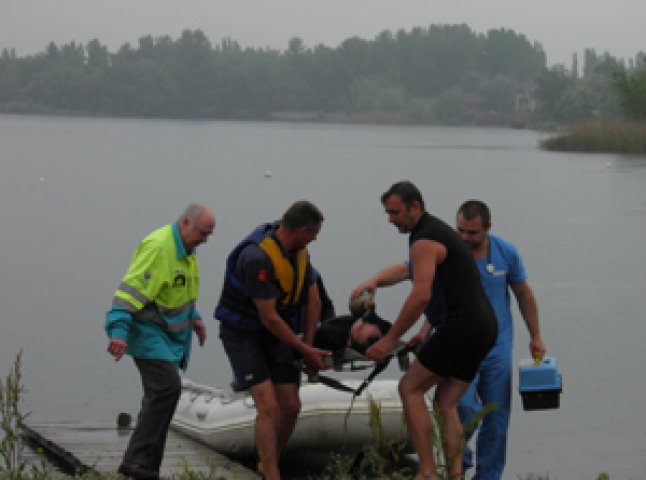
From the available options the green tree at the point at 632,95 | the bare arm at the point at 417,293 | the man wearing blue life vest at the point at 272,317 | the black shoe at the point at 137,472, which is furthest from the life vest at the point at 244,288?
the green tree at the point at 632,95

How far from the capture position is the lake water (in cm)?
1041

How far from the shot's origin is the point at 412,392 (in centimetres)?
596

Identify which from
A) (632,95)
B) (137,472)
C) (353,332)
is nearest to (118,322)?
(137,472)

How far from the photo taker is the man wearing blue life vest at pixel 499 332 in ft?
21.4

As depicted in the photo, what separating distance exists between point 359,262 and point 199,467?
A: 13892mm

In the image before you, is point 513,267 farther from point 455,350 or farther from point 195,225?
point 195,225

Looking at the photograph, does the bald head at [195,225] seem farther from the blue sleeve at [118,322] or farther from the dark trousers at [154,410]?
the dark trousers at [154,410]

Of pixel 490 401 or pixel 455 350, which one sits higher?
pixel 455 350

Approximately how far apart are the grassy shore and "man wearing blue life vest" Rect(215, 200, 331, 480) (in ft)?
179

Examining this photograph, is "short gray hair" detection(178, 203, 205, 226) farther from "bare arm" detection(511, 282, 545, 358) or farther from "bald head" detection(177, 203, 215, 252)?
"bare arm" detection(511, 282, 545, 358)

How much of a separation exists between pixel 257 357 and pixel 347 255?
15793mm

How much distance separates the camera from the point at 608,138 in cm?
6022

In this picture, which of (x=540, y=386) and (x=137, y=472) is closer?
(x=137, y=472)

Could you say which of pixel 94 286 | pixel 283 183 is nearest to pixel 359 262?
pixel 94 286
